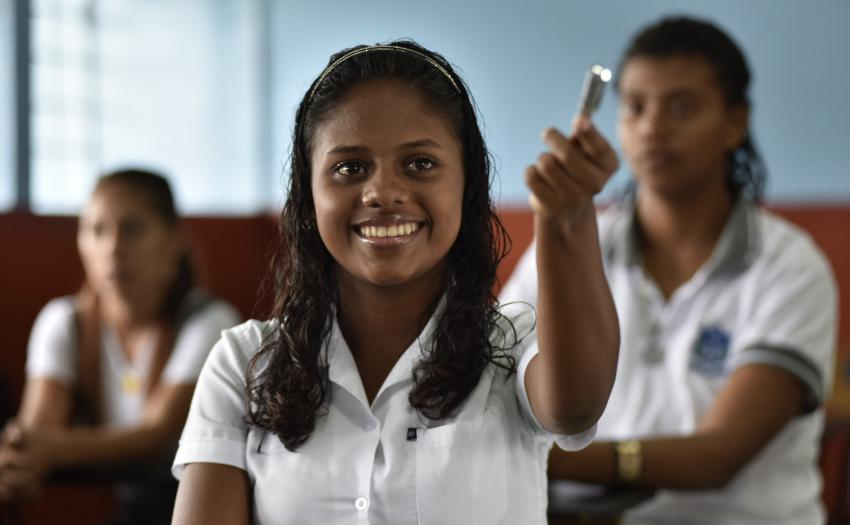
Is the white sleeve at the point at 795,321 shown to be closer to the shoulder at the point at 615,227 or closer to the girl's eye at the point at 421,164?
the shoulder at the point at 615,227

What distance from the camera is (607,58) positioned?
3.07 metres

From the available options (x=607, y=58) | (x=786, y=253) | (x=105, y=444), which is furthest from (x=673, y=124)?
(x=607, y=58)

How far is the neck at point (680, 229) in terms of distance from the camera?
72.3 inches

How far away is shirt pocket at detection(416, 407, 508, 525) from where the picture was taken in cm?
94

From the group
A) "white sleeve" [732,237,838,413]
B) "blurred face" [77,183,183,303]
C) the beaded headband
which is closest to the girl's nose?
the beaded headband

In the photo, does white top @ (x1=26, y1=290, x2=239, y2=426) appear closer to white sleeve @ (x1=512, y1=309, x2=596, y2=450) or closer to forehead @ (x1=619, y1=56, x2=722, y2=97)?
forehead @ (x1=619, y1=56, x2=722, y2=97)

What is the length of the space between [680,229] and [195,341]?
0.97 m

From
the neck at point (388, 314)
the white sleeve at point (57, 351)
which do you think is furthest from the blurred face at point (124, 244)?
the neck at point (388, 314)

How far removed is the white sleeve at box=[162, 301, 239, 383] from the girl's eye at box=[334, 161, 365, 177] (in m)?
1.11

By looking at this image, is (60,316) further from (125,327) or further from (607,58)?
(607,58)

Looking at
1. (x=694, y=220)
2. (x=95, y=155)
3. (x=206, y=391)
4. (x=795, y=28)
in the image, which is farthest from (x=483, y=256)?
(x=95, y=155)

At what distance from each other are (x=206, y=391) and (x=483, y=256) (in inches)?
12.3

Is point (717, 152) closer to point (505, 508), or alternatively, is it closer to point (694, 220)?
point (694, 220)

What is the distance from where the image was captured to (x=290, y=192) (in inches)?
41.8
